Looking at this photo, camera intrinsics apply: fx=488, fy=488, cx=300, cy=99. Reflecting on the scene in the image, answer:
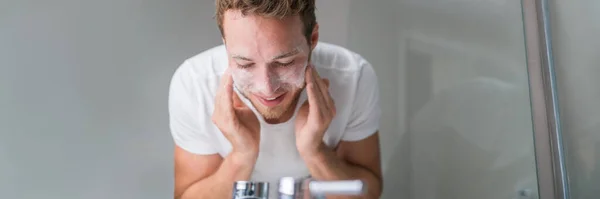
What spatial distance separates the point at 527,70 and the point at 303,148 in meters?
0.58

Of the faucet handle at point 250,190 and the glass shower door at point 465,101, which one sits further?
the glass shower door at point 465,101

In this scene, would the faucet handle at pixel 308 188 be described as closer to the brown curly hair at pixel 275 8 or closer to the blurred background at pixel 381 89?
the blurred background at pixel 381 89

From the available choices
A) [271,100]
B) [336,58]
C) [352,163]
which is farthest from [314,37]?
[352,163]

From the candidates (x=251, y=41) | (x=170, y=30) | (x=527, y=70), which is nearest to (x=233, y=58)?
(x=251, y=41)

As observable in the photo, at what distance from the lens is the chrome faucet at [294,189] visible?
1003 mm

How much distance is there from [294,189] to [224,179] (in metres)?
0.15

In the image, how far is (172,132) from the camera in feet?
3.50

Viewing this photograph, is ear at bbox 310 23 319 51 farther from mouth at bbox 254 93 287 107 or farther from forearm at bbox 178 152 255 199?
forearm at bbox 178 152 255 199

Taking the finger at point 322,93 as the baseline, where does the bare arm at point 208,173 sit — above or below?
below

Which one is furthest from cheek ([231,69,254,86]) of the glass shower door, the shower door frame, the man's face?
the shower door frame

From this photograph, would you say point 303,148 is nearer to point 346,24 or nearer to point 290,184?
point 290,184

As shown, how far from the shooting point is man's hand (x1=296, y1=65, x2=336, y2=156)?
1.04 m

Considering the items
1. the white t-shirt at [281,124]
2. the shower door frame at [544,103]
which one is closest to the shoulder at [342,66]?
the white t-shirt at [281,124]

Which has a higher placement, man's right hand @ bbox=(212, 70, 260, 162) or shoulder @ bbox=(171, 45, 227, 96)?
shoulder @ bbox=(171, 45, 227, 96)
